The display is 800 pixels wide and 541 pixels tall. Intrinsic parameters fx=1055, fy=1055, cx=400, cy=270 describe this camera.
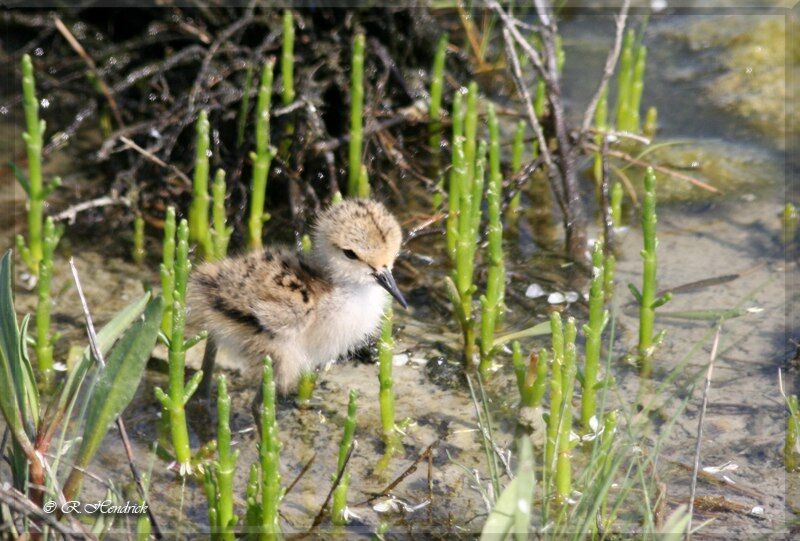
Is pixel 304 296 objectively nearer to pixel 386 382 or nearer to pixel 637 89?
pixel 386 382

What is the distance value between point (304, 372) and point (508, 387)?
2.80 ft

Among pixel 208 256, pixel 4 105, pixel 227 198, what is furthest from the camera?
pixel 4 105

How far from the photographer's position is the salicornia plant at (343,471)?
11.1ft

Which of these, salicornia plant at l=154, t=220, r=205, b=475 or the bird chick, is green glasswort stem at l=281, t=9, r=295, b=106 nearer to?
the bird chick

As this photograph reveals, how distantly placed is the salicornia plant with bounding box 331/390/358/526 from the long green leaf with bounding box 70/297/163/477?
0.68m

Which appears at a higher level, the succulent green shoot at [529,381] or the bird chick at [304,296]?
the bird chick at [304,296]

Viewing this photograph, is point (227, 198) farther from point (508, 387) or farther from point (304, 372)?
point (508, 387)

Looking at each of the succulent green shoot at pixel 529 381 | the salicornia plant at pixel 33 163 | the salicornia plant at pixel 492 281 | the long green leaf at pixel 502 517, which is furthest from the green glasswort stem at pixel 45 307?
the long green leaf at pixel 502 517

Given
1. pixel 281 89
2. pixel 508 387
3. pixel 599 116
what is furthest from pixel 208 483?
pixel 599 116

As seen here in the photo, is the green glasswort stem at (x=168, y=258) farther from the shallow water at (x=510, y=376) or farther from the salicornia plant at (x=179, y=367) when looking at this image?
the shallow water at (x=510, y=376)

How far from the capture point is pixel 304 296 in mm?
Result: 4172

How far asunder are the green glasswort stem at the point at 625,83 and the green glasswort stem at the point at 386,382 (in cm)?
239

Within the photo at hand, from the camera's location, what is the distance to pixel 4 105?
6.53 m

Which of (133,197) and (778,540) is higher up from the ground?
(133,197)
